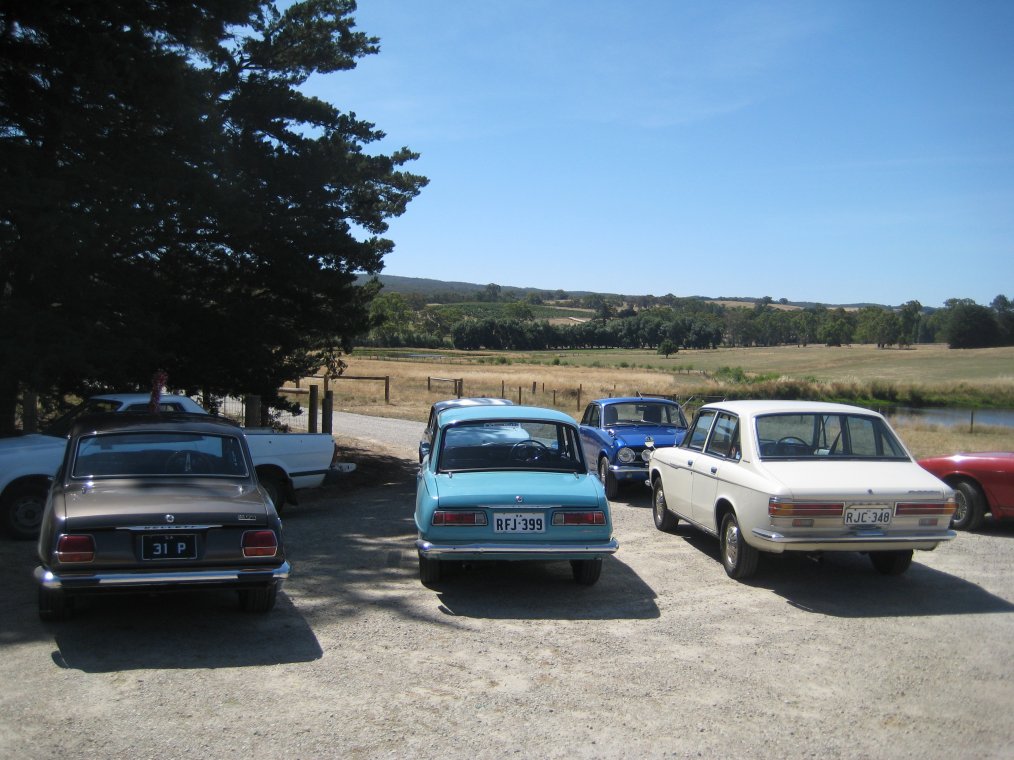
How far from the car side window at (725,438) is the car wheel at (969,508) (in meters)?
3.41

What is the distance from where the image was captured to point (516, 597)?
297 inches

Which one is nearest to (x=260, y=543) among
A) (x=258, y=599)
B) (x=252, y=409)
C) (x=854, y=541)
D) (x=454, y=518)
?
(x=258, y=599)

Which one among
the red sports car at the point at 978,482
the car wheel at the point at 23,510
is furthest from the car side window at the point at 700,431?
the car wheel at the point at 23,510

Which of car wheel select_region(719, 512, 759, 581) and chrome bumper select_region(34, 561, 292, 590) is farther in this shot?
car wheel select_region(719, 512, 759, 581)

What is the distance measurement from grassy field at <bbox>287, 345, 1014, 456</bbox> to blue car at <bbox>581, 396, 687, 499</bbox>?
8613 millimetres

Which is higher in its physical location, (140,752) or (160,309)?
(160,309)

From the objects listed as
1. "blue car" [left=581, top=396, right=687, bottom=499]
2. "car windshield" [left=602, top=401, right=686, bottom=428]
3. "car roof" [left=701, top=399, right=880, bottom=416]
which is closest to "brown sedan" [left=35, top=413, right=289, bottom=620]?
"car roof" [left=701, top=399, right=880, bottom=416]

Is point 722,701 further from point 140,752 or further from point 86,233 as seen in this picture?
point 86,233

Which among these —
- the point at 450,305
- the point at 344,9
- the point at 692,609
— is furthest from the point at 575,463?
the point at 450,305

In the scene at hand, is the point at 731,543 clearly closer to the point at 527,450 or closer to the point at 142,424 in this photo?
the point at 527,450

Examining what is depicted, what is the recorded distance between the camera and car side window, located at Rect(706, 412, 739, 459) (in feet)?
28.6

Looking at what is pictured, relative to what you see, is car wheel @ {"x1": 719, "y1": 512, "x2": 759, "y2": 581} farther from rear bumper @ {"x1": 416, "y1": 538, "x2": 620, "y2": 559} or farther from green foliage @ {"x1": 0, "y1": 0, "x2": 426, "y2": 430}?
green foliage @ {"x1": 0, "y1": 0, "x2": 426, "y2": 430}

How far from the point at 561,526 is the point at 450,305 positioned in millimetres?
179560

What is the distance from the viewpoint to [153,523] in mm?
6047
